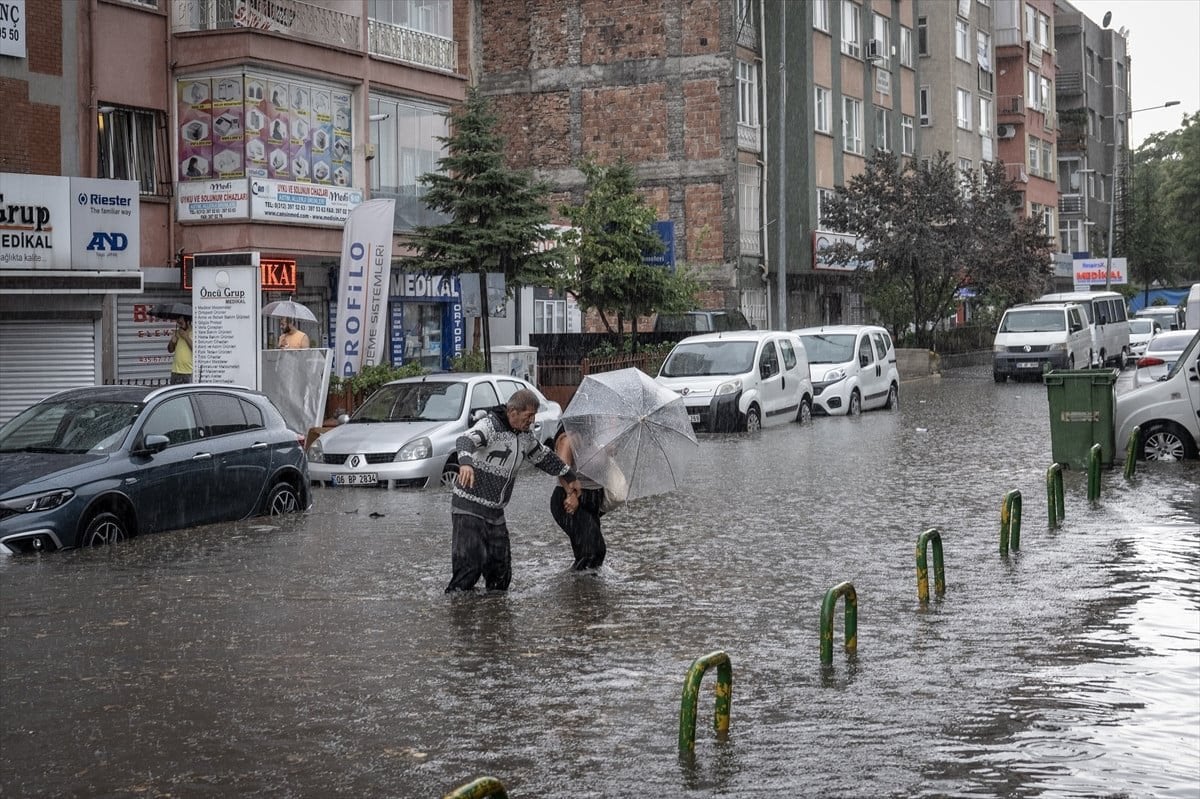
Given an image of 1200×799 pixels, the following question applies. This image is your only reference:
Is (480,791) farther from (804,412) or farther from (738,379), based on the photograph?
(804,412)

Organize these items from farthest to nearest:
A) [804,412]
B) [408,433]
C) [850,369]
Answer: [850,369]
[804,412]
[408,433]

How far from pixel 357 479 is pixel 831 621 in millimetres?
11871

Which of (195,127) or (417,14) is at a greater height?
(417,14)

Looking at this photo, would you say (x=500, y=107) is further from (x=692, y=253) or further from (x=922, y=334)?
(x=922, y=334)

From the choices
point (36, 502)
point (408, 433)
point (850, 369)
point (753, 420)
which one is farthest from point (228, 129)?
point (36, 502)

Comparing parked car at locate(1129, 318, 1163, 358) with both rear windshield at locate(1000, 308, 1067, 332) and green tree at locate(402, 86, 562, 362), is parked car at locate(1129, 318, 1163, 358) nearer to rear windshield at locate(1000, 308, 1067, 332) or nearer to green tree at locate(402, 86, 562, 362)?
rear windshield at locate(1000, 308, 1067, 332)

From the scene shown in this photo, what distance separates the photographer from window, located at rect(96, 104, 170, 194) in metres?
29.2

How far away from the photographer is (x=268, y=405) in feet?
57.9

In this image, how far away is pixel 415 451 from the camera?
20172mm

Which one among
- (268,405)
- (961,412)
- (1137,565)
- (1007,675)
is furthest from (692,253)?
(1007,675)

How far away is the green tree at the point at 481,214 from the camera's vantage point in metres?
29.3

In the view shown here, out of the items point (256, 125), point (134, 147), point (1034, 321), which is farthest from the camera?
point (1034, 321)

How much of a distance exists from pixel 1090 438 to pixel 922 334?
3671cm

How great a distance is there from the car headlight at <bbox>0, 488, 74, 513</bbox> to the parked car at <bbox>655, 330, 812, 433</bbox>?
52.1 feet
